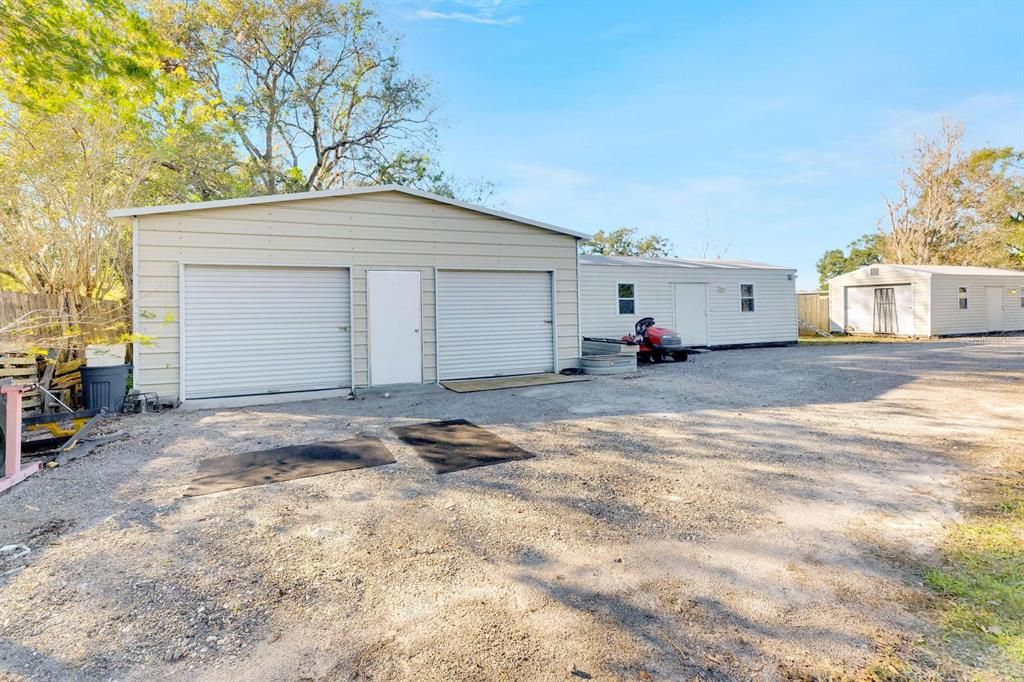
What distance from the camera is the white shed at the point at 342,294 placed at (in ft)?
22.7

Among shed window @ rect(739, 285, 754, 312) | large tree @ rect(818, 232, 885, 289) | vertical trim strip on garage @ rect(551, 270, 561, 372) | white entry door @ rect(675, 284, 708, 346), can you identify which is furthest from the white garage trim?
large tree @ rect(818, 232, 885, 289)

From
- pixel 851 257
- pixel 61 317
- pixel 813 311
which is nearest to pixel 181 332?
pixel 61 317

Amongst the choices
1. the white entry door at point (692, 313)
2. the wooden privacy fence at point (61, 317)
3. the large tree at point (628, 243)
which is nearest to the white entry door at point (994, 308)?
the white entry door at point (692, 313)

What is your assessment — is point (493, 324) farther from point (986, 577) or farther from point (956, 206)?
point (956, 206)

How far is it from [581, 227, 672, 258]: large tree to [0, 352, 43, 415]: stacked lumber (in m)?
31.6

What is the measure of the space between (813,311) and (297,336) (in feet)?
73.4

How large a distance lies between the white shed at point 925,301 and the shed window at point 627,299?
11.9 metres

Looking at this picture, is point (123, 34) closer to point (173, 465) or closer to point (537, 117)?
point (173, 465)

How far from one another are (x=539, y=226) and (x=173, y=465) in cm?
704

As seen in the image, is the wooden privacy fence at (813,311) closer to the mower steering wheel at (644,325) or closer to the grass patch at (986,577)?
the mower steering wheel at (644,325)

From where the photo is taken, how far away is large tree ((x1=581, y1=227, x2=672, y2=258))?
34688 mm

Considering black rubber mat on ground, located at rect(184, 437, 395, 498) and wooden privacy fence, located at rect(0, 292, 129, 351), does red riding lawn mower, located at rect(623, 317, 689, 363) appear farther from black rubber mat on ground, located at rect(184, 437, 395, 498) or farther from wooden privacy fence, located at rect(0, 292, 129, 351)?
wooden privacy fence, located at rect(0, 292, 129, 351)

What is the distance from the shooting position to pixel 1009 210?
87.4 feet

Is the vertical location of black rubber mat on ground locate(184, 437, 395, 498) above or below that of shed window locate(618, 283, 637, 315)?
below
